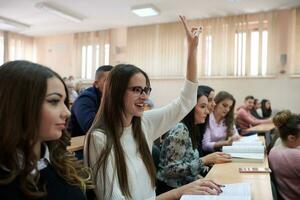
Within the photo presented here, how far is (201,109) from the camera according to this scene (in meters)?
2.21

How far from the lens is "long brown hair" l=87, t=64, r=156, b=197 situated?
1.26 metres

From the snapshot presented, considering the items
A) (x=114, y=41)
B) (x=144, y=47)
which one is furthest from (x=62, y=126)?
(x=114, y=41)

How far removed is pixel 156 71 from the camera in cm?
748

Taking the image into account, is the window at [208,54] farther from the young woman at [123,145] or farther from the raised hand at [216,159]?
the young woman at [123,145]

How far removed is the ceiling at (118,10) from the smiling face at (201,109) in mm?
3779

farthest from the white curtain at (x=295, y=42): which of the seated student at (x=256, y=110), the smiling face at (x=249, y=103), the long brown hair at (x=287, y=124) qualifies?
the long brown hair at (x=287, y=124)

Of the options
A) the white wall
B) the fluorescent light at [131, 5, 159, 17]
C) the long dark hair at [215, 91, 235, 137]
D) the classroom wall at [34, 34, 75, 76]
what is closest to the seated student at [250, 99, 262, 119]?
the white wall

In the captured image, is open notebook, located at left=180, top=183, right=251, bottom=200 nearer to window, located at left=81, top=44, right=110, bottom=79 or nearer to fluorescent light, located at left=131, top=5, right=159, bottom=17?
fluorescent light, located at left=131, top=5, right=159, bottom=17

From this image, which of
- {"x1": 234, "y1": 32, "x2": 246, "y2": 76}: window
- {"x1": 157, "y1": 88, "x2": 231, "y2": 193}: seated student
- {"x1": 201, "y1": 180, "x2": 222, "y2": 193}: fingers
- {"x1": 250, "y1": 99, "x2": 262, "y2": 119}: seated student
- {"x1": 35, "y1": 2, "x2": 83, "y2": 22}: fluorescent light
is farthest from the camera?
{"x1": 234, "y1": 32, "x2": 246, "y2": 76}: window

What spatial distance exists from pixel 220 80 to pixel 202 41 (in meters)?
0.99

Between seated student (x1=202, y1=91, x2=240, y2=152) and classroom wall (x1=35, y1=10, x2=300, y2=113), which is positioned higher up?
classroom wall (x1=35, y1=10, x2=300, y2=113)

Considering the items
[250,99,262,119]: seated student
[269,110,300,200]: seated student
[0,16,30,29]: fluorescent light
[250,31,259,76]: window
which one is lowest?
[269,110,300,200]: seated student

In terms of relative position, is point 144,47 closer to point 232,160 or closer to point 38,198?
point 232,160

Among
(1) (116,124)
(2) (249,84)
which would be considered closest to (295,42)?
(2) (249,84)
